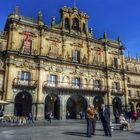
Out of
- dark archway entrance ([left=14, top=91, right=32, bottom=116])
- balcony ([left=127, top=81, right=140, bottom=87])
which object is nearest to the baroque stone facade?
dark archway entrance ([left=14, top=91, right=32, bottom=116])

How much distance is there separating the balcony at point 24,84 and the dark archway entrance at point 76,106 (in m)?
7.80

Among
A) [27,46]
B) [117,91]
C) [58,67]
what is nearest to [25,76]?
[27,46]

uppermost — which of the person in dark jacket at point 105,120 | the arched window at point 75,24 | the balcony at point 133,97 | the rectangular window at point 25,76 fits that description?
the arched window at point 75,24

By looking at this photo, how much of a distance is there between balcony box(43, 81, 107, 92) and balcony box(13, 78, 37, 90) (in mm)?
1713

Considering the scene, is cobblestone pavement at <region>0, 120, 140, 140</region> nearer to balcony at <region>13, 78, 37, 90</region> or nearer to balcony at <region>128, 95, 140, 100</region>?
balcony at <region>13, 78, 37, 90</region>

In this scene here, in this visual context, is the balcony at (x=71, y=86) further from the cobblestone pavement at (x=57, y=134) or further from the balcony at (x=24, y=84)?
the cobblestone pavement at (x=57, y=134)

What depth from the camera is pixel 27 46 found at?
1304 inches

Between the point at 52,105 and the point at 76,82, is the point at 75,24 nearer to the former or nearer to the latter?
the point at 76,82

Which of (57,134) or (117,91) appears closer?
(57,134)

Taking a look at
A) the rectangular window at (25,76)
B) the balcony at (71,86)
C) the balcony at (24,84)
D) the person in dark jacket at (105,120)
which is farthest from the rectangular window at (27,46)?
the person in dark jacket at (105,120)

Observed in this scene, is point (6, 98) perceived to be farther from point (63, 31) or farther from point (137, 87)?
point (137, 87)

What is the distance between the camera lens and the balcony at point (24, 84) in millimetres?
29886

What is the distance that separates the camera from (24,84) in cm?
3067

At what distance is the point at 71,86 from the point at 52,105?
175 inches
